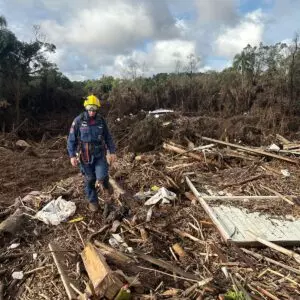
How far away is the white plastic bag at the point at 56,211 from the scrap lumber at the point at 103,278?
1.67 m

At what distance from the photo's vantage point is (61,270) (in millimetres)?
4176

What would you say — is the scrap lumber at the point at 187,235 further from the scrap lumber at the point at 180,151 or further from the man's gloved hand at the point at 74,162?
the scrap lumber at the point at 180,151

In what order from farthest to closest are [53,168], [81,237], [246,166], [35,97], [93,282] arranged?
[35,97] → [53,168] → [246,166] → [81,237] → [93,282]

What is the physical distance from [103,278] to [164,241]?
1.52 metres

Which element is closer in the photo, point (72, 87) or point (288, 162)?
point (288, 162)

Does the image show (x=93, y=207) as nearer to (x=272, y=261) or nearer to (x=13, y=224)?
(x=13, y=224)

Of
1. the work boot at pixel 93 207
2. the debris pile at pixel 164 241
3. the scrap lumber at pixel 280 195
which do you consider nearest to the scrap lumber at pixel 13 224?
the debris pile at pixel 164 241

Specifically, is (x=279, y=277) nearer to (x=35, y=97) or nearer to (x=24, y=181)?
(x=24, y=181)

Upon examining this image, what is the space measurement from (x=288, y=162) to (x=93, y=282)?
6058mm

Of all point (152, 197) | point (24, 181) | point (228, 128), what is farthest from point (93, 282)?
point (228, 128)

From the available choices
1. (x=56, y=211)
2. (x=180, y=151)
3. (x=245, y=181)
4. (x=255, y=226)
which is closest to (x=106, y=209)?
(x=56, y=211)

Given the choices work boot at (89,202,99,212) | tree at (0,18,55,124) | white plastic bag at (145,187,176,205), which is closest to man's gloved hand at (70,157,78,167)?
work boot at (89,202,99,212)

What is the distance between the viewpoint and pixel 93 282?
144 inches

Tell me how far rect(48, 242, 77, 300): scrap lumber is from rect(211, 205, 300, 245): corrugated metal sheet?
214 cm
